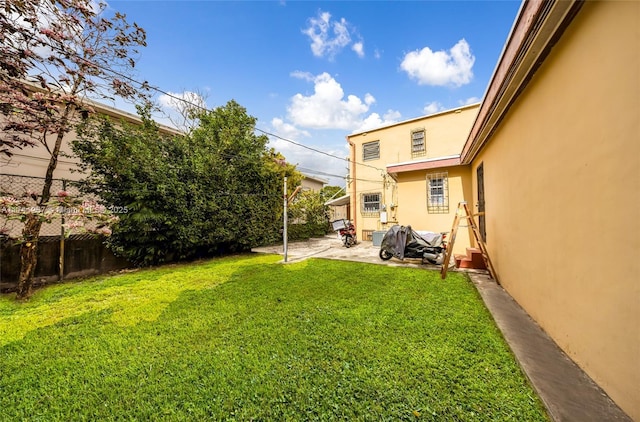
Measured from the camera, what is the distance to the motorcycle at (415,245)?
6.53 metres

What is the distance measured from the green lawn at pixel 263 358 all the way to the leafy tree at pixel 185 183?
264 cm

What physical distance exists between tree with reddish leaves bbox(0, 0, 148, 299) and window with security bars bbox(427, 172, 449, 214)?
9311mm

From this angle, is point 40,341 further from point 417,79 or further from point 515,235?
point 417,79

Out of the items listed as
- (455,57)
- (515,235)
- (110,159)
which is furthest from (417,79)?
(110,159)

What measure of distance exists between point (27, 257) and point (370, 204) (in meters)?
11.9

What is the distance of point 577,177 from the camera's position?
211cm

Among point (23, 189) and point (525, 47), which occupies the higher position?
point (525, 47)

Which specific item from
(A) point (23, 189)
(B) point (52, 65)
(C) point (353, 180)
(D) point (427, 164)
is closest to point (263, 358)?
(B) point (52, 65)

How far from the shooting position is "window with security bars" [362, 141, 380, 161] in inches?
505

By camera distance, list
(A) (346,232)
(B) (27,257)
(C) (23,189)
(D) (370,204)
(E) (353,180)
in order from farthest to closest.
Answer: (E) (353,180) → (D) (370,204) → (A) (346,232) → (C) (23,189) → (B) (27,257)

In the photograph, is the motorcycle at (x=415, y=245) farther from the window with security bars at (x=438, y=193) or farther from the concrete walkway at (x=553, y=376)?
the concrete walkway at (x=553, y=376)

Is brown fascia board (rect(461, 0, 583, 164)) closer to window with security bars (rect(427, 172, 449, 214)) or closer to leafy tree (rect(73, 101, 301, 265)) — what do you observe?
window with security bars (rect(427, 172, 449, 214))

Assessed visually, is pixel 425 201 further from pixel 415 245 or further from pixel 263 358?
pixel 263 358

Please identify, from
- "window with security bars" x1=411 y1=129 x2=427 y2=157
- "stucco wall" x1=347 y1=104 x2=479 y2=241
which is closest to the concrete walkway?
"stucco wall" x1=347 y1=104 x2=479 y2=241
